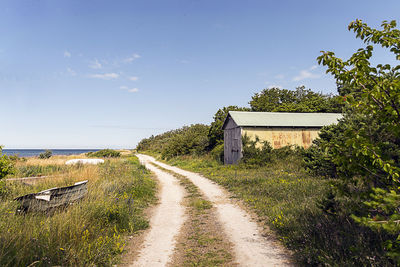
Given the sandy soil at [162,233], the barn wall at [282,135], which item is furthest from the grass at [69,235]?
the barn wall at [282,135]

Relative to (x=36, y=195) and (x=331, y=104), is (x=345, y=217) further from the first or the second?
(x=331, y=104)

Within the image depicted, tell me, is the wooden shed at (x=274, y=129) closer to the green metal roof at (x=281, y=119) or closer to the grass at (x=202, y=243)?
the green metal roof at (x=281, y=119)

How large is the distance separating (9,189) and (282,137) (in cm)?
2157

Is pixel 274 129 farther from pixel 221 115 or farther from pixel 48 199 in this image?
pixel 48 199

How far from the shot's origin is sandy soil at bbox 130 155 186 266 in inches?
199

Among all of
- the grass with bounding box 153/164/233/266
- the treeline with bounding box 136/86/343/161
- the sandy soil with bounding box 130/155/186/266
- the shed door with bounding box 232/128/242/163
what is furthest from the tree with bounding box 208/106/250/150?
the grass with bounding box 153/164/233/266

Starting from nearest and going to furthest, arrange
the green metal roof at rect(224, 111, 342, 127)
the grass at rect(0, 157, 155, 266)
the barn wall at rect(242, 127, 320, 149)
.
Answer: the grass at rect(0, 157, 155, 266) → the barn wall at rect(242, 127, 320, 149) → the green metal roof at rect(224, 111, 342, 127)

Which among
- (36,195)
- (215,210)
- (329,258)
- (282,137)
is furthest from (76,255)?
(282,137)

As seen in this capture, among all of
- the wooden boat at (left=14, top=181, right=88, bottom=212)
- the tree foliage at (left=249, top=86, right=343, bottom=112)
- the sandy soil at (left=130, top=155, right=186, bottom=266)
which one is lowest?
the sandy soil at (left=130, top=155, right=186, bottom=266)

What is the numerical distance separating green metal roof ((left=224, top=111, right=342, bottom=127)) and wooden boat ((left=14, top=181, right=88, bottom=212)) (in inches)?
696

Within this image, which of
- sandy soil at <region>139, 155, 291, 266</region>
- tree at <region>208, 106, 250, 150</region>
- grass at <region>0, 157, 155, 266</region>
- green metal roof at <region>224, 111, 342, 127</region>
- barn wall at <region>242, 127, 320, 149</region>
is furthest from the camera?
tree at <region>208, 106, 250, 150</region>

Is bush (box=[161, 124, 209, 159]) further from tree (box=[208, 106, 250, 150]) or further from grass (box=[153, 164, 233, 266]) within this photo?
grass (box=[153, 164, 233, 266])

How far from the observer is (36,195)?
6.17 metres

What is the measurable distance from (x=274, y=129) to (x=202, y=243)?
62.9 ft
